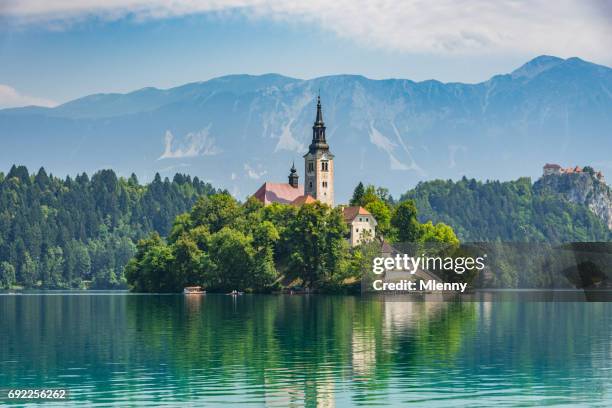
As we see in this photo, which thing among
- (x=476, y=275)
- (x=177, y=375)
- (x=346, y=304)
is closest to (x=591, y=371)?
(x=177, y=375)

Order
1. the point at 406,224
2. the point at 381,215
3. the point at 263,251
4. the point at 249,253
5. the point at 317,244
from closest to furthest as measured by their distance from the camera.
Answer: the point at 317,244
the point at 249,253
the point at 263,251
the point at 406,224
the point at 381,215

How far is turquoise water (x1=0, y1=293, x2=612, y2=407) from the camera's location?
1751 inches

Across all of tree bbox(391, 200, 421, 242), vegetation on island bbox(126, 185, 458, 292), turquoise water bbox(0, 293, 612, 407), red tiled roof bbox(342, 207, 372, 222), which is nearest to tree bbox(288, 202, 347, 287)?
vegetation on island bbox(126, 185, 458, 292)

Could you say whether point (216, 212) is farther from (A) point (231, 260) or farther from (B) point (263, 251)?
(B) point (263, 251)

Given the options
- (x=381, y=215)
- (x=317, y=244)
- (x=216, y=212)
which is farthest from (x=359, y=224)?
(x=216, y=212)

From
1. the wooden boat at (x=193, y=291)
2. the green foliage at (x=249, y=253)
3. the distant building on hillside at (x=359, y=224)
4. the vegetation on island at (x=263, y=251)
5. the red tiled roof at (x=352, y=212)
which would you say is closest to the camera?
the vegetation on island at (x=263, y=251)

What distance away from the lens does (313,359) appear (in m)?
56.6

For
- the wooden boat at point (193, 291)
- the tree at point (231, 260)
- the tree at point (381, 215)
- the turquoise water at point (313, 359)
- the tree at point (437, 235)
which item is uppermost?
the tree at point (381, 215)

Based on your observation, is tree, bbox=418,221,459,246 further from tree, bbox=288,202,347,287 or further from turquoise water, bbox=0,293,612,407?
turquoise water, bbox=0,293,612,407

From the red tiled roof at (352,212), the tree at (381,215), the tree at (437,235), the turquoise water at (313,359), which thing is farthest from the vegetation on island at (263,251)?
the turquoise water at (313,359)

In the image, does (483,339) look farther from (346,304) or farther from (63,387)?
(346,304)

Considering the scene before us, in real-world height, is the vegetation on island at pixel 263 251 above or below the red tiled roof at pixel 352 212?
below

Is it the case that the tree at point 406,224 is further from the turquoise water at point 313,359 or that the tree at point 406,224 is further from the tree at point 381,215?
the turquoise water at point 313,359

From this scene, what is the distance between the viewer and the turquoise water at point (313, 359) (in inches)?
1751
